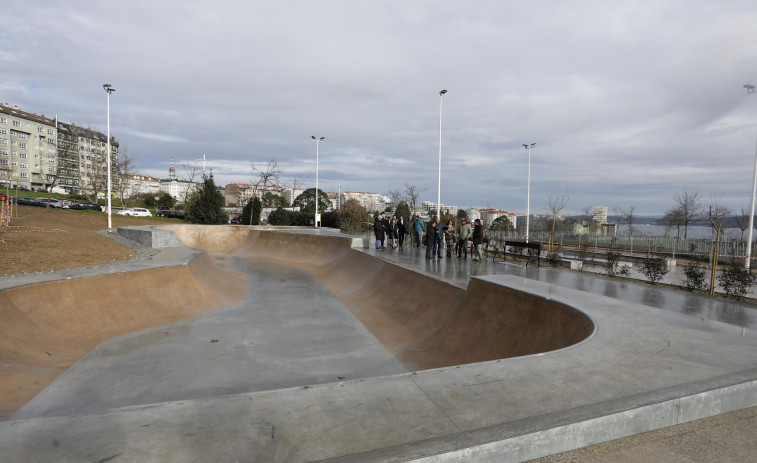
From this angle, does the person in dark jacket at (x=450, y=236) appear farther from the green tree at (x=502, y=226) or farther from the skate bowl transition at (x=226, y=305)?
the green tree at (x=502, y=226)

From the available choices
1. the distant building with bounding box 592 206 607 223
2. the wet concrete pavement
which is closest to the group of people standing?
the wet concrete pavement

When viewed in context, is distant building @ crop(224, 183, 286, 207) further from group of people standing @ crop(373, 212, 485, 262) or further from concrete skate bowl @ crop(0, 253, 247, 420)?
concrete skate bowl @ crop(0, 253, 247, 420)

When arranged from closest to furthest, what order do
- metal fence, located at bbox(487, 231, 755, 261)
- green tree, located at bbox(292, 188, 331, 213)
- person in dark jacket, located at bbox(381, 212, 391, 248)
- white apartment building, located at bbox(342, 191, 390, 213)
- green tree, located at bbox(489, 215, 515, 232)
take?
1. person in dark jacket, located at bbox(381, 212, 391, 248)
2. metal fence, located at bbox(487, 231, 755, 261)
3. green tree, located at bbox(489, 215, 515, 232)
4. green tree, located at bbox(292, 188, 331, 213)
5. white apartment building, located at bbox(342, 191, 390, 213)

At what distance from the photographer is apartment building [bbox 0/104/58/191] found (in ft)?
258

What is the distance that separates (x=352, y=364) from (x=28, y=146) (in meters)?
113

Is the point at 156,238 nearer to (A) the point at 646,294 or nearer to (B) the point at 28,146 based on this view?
(A) the point at 646,294

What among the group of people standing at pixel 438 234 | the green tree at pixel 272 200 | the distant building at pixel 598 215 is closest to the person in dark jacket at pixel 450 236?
the group of people standing at pixel 438 234

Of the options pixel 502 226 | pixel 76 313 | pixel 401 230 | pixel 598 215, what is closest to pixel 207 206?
pixel 401 230

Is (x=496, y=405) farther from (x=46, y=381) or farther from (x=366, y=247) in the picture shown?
(x=366, y=247)

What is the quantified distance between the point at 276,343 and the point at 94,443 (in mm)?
5406

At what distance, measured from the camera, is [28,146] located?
278ft

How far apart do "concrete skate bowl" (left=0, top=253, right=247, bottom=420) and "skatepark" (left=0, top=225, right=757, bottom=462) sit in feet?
0.12

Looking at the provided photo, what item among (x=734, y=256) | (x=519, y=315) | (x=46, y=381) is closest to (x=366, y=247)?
(x=519, y=315)

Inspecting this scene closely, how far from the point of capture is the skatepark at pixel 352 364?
227 centimetres
